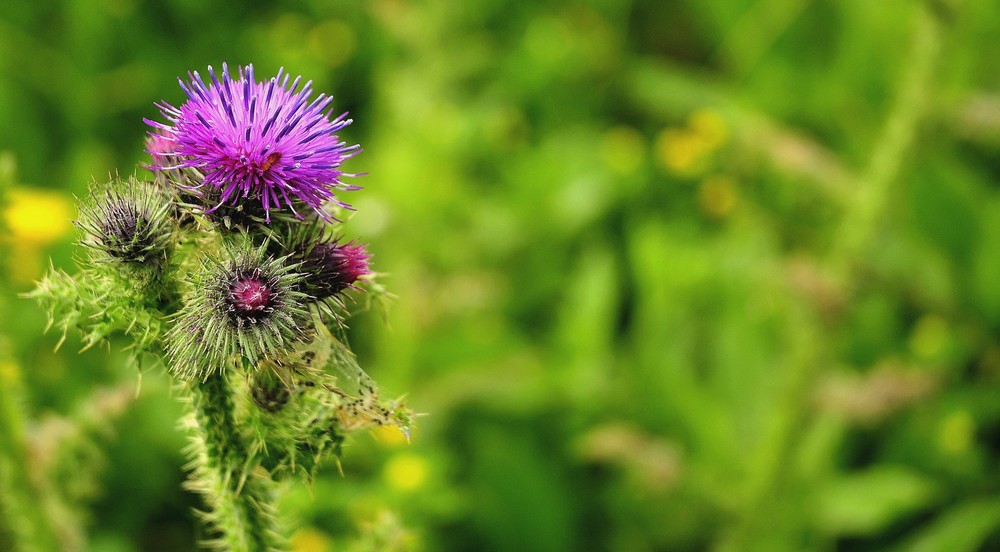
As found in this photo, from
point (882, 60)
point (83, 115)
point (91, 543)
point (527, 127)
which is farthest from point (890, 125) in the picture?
point (83, 115)

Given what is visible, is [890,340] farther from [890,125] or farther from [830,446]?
[890,125]

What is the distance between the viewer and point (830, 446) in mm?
3293

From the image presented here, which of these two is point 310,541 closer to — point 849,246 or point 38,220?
point 38,220

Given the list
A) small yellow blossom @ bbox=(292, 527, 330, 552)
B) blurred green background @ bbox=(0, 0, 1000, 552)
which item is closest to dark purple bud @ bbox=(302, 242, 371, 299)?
blurred green background @ bbox=(0, 0, 1000, 552)

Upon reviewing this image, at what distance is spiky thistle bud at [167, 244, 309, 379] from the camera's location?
3.76ft

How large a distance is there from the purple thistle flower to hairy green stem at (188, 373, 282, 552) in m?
0.31

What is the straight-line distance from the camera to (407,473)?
3107 mm

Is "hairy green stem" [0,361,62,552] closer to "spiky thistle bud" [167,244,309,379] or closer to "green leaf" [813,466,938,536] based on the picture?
"spiky thistle bud" [167,244,309,379]

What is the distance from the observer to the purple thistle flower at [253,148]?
116 cm

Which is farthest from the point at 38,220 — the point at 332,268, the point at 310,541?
the point at 332,268

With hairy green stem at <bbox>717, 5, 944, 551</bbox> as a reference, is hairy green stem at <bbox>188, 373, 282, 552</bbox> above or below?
below

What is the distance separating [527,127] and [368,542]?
3.79 metres

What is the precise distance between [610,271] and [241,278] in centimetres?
291

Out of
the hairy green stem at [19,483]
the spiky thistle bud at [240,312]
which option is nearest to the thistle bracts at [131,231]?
the spiky thistle bud at [240,312]
